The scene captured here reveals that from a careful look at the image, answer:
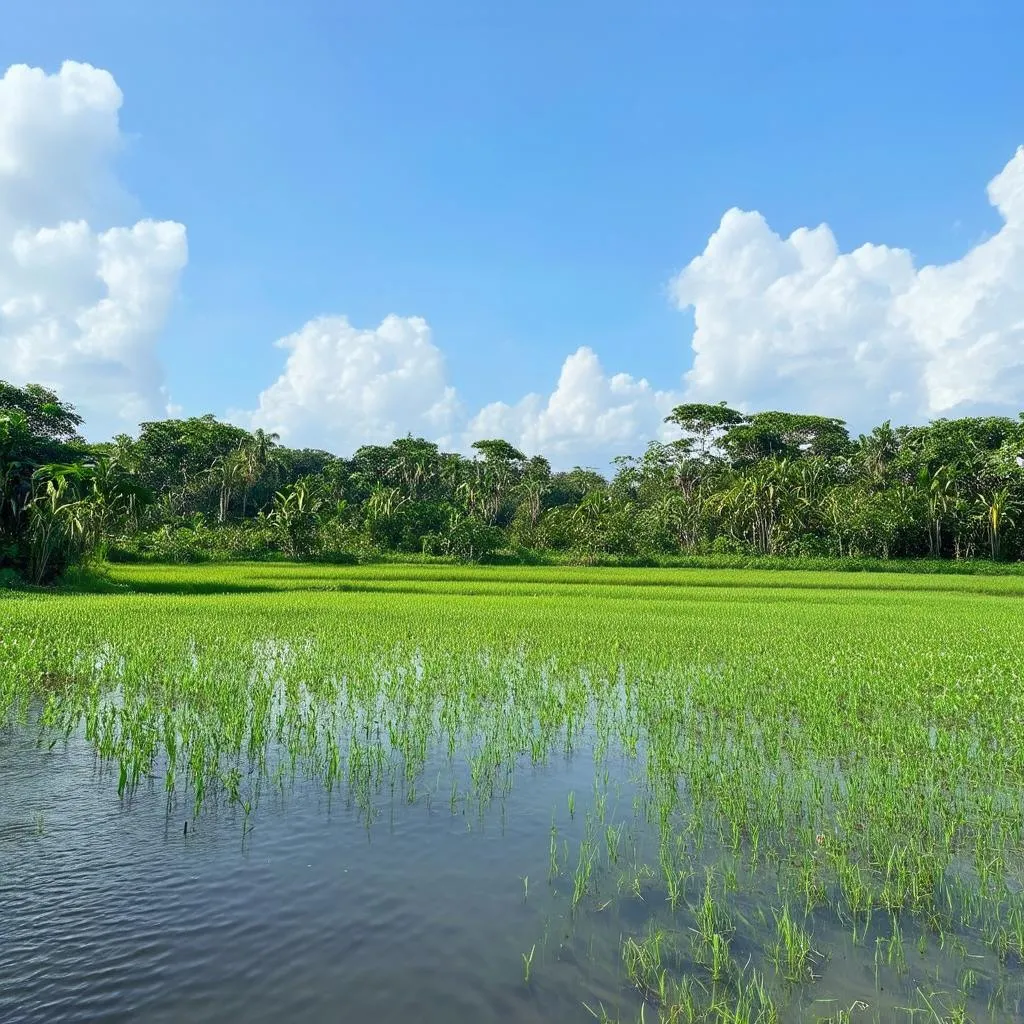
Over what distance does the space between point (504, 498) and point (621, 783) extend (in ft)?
165

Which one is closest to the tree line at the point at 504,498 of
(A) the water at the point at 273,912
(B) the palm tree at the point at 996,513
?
(B) the palm tree at the point at 996,513

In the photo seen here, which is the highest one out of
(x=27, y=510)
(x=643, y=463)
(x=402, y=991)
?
(x=643, y=463)

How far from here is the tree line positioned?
20094mm

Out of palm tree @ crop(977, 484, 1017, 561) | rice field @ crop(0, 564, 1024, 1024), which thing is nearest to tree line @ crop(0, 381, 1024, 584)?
palm tree @ crop(977, 484, 1017, 561)

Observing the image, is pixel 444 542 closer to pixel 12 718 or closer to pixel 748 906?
pixel 12 718

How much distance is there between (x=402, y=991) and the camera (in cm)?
287

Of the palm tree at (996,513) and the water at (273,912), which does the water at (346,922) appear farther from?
the palm tree at (996,513)

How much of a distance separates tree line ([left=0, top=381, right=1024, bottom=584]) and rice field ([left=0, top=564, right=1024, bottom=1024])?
10.4m

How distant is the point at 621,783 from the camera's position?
210 inches

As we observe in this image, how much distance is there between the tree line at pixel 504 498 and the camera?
65.9 feet

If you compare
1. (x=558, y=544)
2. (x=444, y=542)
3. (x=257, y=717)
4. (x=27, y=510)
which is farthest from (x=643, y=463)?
(x=257, y=717)

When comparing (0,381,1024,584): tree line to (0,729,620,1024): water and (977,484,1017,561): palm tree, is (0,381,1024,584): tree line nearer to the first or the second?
(977,484,1017,561): palm tree

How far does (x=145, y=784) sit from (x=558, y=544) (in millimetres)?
35891

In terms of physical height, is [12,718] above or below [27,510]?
below
